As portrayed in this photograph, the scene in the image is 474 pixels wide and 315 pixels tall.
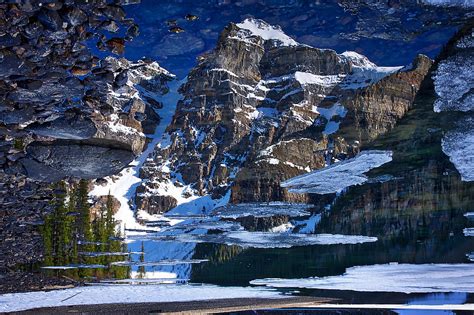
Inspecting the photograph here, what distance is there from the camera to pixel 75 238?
72062 millimetres

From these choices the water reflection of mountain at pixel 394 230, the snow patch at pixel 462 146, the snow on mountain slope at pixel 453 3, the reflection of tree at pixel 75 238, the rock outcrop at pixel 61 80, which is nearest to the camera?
the rock outcrop at pixel 61 80

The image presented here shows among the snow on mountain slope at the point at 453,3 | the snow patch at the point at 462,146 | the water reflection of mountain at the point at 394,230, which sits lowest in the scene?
the water reflection of mountain at the point at 394,230

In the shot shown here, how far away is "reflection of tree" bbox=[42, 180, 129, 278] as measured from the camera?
214 ft

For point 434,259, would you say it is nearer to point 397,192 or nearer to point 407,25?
point 407,25

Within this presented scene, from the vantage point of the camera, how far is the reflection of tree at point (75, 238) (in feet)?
214

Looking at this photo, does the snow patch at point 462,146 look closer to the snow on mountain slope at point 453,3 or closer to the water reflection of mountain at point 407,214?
the water reflection of mountain at point 407,214

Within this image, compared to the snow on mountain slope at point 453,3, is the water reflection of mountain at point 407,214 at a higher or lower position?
lower

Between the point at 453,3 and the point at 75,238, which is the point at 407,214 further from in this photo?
the point at 453,3

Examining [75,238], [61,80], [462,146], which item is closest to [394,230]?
[462,146]

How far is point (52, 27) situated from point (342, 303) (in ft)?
70.3

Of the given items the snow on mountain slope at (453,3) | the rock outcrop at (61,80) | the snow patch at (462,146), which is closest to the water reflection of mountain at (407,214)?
the snow patch at (462,146)

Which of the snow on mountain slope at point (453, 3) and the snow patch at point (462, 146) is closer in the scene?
the snow on mountain slope at point (453, 3)

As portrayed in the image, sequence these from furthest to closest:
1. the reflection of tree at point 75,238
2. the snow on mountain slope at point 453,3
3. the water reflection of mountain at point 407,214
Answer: the water reflection of mountain at point 407,214 → the reflection of tree at point 75,238 → the snow on mountain slope at point 453,3

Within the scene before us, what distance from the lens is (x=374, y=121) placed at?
169 metres
